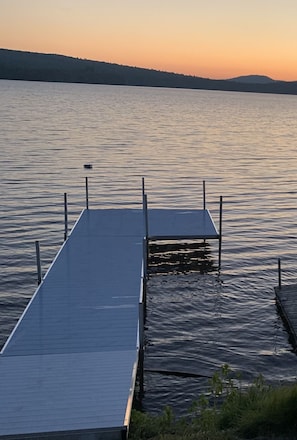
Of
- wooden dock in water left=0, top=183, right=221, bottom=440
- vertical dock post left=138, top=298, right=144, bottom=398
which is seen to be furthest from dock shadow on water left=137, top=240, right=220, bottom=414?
wooden dock in water left=0, top=183, right=221, bottom=440

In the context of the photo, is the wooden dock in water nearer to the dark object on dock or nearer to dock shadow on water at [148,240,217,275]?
dock shadow on water at [148,240,217,275]

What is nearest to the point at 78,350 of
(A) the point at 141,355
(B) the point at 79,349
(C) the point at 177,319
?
(B) the point at 79,349

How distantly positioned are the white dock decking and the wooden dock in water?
15 millimetres

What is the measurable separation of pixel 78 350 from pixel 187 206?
20.7 metres

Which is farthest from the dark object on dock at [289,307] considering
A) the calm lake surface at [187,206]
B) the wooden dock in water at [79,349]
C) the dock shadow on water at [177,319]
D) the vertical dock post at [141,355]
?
the vertical dock post at [141,355]

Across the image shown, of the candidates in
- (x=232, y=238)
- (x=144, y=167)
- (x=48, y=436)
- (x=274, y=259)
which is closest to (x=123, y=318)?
(x=48, y=436)

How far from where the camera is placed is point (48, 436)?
8531 millimetres

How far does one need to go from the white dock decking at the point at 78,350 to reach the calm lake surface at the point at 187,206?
5.19 feet

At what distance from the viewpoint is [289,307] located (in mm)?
16375

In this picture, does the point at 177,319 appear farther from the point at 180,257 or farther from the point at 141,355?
the point at 180,257

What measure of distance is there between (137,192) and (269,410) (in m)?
27.8

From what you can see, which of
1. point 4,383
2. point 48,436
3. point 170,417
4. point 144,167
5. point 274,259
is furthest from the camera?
point 144,167

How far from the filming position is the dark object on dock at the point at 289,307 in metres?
15.5

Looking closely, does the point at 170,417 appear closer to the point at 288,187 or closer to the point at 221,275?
the point at 221,275
